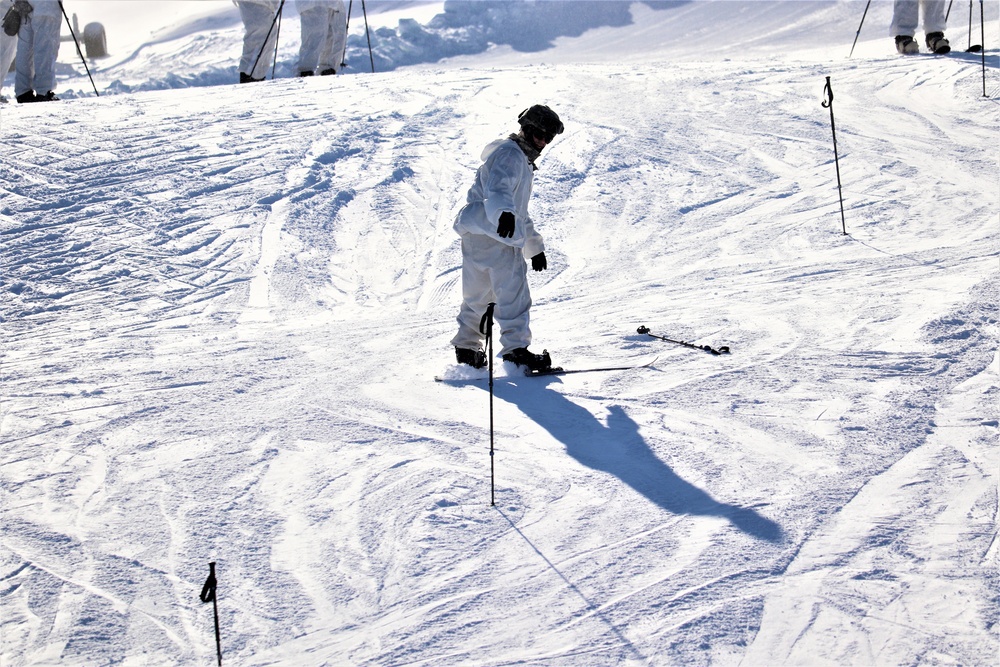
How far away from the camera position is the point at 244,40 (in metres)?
12.5

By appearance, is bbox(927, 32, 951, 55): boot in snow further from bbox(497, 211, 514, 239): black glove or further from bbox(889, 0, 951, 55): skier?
bbox(497, 211, 514, 239): black glove

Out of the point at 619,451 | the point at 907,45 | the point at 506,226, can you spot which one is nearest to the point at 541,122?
the point at 506,226

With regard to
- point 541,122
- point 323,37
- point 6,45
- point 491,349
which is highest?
point 6,45

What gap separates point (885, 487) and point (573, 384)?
5.96 feet

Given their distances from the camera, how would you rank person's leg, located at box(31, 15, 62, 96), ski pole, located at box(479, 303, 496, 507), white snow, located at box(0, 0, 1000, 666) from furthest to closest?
1. person's leg, located at box(31, 15, 62, 96)
2. ski pole, located at box(479, 303, 496, 507)
3. white snow, located at box(0, 0, 1000, 666)

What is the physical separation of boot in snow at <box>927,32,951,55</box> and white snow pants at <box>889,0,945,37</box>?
0.06 m

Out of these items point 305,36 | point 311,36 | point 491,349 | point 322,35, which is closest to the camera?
point 491,349

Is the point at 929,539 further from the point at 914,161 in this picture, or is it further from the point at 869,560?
the point at 914,161

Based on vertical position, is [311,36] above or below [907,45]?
above

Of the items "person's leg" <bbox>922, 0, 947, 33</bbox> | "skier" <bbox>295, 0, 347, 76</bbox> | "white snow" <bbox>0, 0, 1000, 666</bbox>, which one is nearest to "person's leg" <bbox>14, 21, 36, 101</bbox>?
"white snow" <bbox>0, 0, 1000, 666</bbox>

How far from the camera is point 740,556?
3.91 m

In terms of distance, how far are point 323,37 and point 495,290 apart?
806 centimetres

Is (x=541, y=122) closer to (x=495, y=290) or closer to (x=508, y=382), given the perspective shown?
(x=495, y=290)

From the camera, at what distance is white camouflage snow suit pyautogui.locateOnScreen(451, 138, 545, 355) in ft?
17.6
